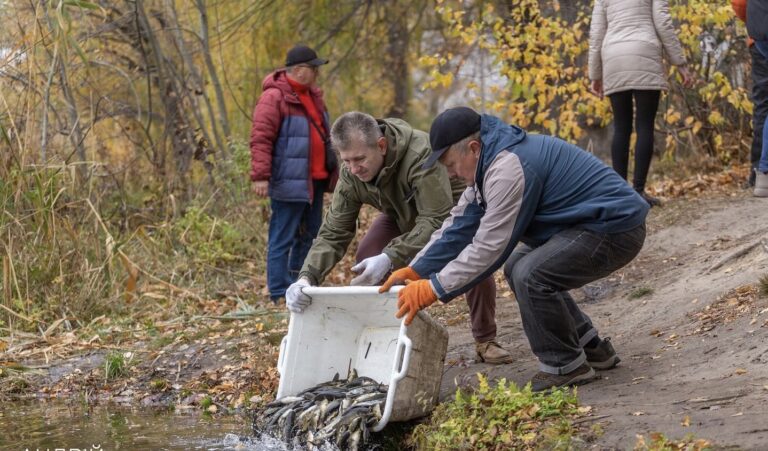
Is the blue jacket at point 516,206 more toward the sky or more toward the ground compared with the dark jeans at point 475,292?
more toward the sky

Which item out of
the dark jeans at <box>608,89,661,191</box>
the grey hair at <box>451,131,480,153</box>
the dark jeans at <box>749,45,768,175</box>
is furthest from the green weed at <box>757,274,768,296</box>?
→ the dark jeans at <box>749,45,768,175</box>

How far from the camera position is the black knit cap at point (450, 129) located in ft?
15.4

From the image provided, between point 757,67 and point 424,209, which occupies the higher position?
point 757,67

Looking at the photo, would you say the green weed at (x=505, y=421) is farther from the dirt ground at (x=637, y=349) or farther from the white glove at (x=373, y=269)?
the white glove at (x=373, y=269)

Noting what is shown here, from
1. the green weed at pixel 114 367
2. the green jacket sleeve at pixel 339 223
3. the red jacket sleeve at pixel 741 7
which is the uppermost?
the red jacket sleeve at pixel 741 7

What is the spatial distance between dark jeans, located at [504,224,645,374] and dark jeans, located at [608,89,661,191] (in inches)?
140

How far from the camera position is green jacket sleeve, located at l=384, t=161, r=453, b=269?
17.6 ft

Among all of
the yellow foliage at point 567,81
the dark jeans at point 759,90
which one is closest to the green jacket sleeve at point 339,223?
the dark jeans at point 759,90

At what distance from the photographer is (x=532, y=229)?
4.99 meters

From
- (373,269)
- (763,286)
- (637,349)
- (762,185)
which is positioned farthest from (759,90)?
(373,269)

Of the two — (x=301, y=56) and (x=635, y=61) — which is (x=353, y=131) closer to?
(x=301, y=56)

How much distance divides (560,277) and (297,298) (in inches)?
51.8

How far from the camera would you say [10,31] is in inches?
357

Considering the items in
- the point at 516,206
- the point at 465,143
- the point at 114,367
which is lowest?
the point at 114,367
